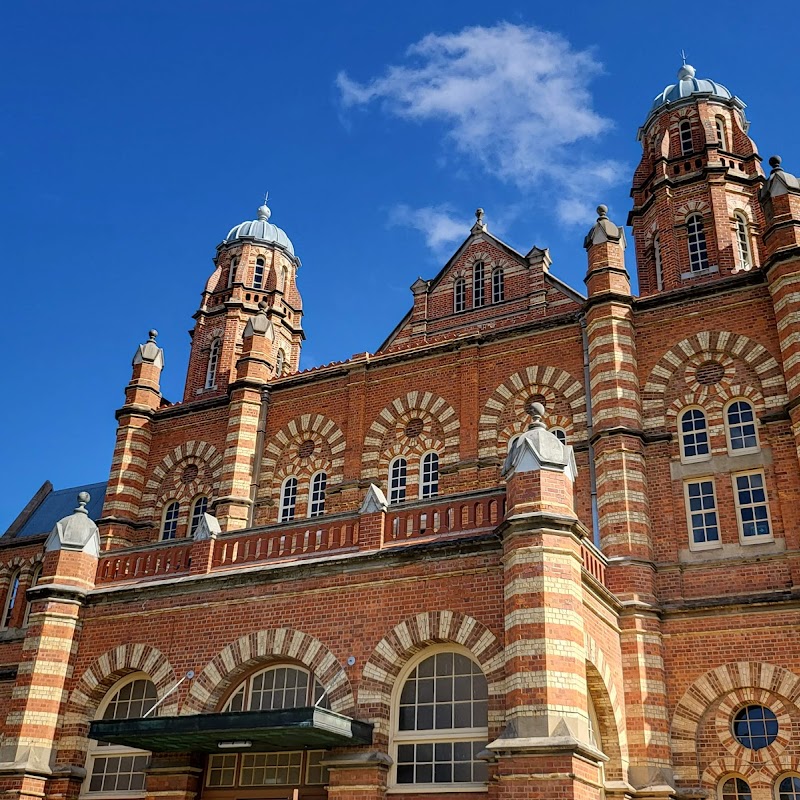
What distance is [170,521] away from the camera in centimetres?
2792

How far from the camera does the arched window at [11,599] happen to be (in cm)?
3312

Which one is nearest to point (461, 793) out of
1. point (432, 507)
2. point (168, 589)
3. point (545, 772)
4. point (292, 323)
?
point (545, 772)

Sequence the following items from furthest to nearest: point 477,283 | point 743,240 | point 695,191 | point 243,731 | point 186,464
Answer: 1. point 477,283
2. point 186,464
3. point 695,191
4. point 743,240
5. point 243,731

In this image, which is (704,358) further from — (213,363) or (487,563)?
(213,363)

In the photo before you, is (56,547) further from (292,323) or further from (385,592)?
(292,323)

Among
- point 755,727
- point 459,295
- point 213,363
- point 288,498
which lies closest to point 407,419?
point 288,498

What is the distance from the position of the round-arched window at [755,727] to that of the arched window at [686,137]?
17103mm

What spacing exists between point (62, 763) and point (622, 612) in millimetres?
12154

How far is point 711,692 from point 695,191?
15.1 metres

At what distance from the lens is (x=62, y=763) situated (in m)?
19.4

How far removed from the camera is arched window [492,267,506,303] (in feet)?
93.0

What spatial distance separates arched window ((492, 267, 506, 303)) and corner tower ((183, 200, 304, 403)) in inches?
338

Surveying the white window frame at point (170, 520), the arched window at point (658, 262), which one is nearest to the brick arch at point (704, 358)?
the arched window at point (658, 262)

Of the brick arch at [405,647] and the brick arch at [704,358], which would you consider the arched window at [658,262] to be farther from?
the brick arch at [405,647]
